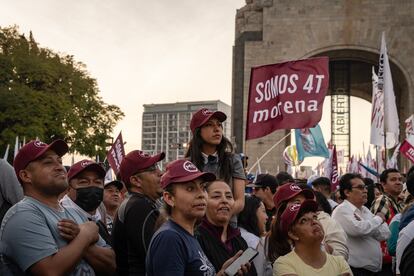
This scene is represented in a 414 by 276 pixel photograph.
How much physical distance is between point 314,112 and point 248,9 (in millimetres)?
23220

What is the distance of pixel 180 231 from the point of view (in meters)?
3.37

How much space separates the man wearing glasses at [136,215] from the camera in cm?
396

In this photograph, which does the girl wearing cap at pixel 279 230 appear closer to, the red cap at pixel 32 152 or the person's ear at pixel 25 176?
the red cap at pixel 32 152

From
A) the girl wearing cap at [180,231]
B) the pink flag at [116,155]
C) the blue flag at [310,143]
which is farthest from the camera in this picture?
the blue flag at [310,143]

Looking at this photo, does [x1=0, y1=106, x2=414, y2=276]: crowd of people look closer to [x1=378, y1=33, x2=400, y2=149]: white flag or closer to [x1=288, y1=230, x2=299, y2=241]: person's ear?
[x1=288, y1=230, x2=299, y2=241]: person's ear

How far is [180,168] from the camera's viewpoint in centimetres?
356

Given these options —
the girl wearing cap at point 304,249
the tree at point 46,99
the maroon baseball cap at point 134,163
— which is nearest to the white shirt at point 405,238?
the girl wearing cap at point 304,249

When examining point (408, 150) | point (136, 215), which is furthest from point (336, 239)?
point (408, 150)

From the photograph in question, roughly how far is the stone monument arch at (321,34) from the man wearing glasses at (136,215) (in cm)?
2391

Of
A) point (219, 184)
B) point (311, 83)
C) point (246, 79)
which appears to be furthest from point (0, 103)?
point (219, 184)

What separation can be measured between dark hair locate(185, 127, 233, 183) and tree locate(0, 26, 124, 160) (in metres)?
31.3

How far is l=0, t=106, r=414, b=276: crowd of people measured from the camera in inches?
129

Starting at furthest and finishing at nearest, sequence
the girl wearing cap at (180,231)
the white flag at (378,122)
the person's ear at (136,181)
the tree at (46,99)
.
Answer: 1. the tree at (46,99)
2. the white flag at (378,122)
3. the person's ear at (136,181)
4. the girl wearing cap at (180,231)

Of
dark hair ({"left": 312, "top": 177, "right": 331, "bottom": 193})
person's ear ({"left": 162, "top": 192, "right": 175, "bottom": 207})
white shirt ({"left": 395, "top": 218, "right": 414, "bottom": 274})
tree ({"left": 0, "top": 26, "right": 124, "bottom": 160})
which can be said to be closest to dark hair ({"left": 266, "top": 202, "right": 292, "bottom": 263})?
white shirt ({"left": 395, "top": 218, "right": 414, "bottom": 274})
